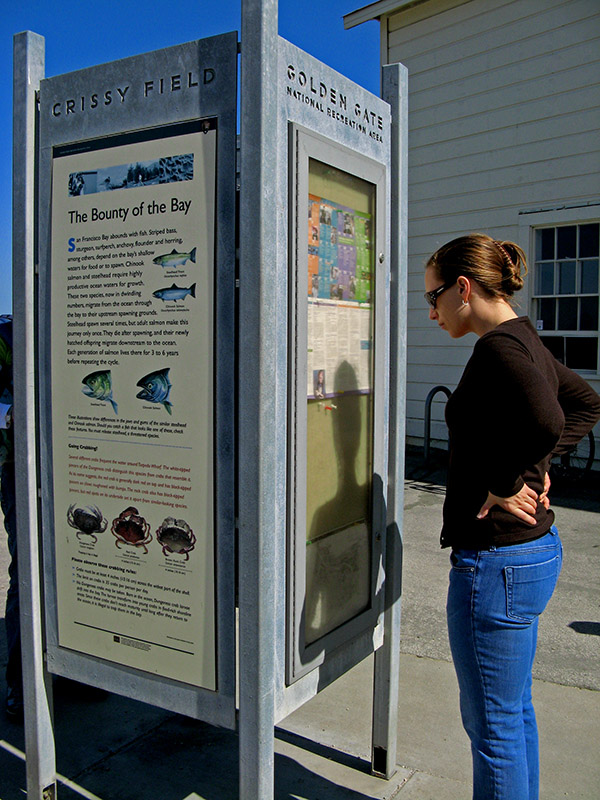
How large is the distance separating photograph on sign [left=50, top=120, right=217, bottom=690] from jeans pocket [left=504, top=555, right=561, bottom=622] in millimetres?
903

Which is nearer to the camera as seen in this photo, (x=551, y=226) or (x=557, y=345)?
(x=551, y=226)

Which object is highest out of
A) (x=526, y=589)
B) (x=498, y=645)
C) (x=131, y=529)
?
(x=131, y=529)

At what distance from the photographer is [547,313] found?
32.6ft

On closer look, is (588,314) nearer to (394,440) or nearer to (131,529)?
(394,440)

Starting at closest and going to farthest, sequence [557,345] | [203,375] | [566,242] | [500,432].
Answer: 1. [500,432]
2. [203,375]
3. [566,242]
4. [557,345]

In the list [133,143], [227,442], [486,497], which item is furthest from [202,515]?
[133,143]

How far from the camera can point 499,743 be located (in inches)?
86.7

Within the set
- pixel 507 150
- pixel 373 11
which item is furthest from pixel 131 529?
pixel 373 11

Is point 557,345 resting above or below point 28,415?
above

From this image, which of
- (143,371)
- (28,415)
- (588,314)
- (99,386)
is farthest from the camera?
(588,314)

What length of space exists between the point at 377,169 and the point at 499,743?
6.53 ft

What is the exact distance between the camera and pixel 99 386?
2.54 meters

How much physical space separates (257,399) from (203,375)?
0.70 ft

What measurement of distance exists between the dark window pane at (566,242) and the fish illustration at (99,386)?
8335 millimetres
